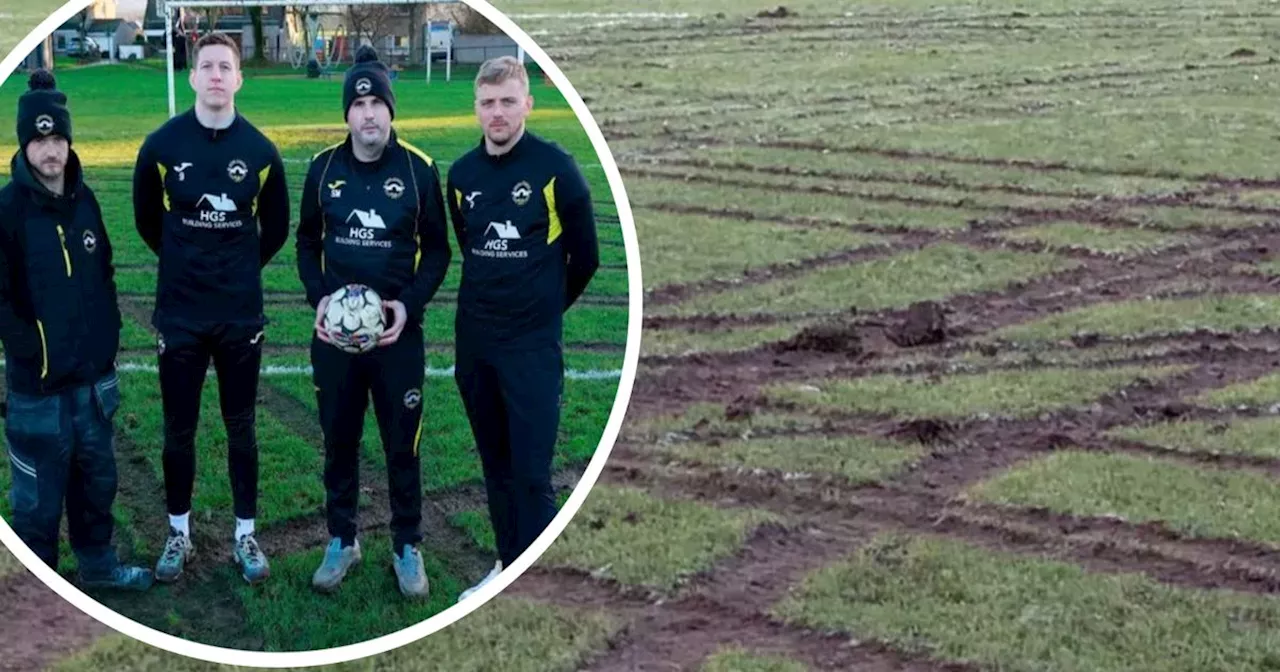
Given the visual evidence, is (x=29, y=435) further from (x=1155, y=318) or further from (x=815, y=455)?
(x=1155, y=318)

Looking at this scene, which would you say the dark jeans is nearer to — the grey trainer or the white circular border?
the grey trainer

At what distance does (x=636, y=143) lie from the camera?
64.6 feet

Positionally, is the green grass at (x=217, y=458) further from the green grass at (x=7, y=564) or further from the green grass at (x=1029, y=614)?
the green grass at (x=1029, y=614)

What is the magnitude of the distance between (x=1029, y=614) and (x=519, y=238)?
3.59m

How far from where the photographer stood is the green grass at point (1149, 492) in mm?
7793

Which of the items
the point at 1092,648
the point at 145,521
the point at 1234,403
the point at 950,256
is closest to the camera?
the point at 145,521

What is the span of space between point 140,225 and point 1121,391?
723 cm

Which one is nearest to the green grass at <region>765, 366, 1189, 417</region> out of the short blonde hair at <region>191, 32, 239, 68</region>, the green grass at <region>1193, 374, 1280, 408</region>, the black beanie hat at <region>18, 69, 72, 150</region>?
the green grass at <region>1193, 374, 1280, 408</region>

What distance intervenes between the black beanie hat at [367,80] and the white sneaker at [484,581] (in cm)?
122

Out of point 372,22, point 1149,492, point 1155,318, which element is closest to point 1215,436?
point 1149,492

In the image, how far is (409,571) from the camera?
13.9ft

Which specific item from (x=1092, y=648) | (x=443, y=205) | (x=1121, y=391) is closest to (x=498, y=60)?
(x=443, y=205)

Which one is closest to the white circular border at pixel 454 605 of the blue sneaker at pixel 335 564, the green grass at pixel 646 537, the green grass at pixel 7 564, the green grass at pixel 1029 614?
the blue sneaker at pixel 335 564

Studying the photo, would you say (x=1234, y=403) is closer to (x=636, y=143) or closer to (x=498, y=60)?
(x=498, y=60)
